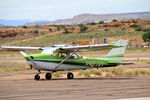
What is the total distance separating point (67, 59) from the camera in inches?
829

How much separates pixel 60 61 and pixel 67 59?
0.52 metres

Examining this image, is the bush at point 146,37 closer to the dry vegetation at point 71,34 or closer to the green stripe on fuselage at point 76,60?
the dry vegetation at point 71,34

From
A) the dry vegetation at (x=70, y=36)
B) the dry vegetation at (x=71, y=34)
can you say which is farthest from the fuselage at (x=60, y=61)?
the dry vegetation at (x=71, y=34)

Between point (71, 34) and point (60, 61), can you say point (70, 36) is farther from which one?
point (60, 61)

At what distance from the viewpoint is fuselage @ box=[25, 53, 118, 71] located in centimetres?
1964

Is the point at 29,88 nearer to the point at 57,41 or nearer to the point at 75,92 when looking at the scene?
the point at 75,92

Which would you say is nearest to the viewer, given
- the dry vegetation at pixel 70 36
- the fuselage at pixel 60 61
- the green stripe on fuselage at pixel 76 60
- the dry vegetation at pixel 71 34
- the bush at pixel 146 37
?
the fuselage at pixel 60 61

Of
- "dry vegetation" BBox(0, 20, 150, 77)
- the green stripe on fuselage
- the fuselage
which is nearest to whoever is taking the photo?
the fuselage

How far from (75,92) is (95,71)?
36.5 ft

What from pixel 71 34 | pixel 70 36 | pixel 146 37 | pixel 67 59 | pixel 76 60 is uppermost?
pixel 67 59

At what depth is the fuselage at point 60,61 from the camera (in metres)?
19.6

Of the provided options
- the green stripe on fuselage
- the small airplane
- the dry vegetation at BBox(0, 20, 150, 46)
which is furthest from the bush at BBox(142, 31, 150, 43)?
the green stripe on fuselage

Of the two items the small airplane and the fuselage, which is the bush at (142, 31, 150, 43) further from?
the fuselage

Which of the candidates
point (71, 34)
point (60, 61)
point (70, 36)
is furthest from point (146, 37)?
point (60, 61)
